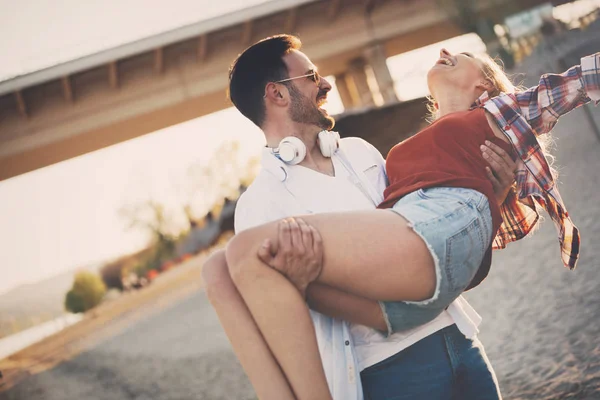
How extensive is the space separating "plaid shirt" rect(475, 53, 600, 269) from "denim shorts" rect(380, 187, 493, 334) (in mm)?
388

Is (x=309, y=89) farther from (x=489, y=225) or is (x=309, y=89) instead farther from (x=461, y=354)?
(x=461, y=354)

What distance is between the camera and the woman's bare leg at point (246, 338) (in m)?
1.37

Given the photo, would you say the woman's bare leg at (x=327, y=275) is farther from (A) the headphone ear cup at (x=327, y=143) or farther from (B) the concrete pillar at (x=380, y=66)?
(B) the concrete pillar at (x=380, y=66)

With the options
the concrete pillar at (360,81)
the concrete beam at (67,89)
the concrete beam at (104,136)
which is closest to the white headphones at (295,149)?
the concrete beam at (67,89)

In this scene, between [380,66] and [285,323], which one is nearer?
[285,323]

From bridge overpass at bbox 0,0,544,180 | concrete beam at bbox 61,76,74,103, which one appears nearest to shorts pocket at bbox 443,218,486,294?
bridge overpass at bbox 0,0,544,180

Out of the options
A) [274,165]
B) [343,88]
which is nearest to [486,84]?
[274,165]

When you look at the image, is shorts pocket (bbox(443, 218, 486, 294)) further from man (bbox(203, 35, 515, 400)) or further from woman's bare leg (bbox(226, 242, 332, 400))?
woman's bare leg (bbox(226, 242, 332, 400))

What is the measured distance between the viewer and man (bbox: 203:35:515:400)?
4.74 ft

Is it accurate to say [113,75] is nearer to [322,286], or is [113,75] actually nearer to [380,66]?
[380,66]

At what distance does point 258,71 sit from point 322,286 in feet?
3.80

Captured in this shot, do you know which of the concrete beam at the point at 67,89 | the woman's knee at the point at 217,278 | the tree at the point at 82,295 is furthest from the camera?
the tree at the point at 82,295

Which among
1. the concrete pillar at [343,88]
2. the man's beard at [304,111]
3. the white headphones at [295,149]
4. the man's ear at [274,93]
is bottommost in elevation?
the white headphones at [295,149]

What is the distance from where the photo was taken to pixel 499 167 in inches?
75.0
